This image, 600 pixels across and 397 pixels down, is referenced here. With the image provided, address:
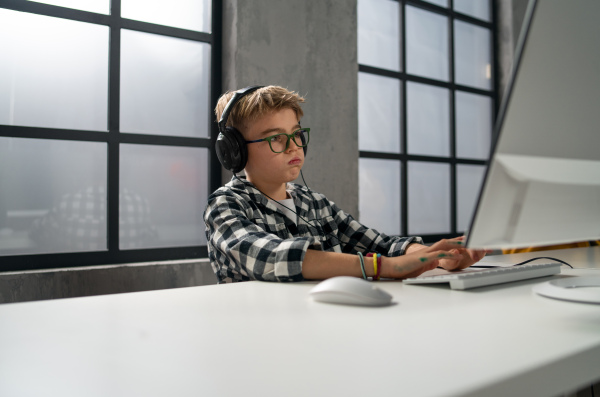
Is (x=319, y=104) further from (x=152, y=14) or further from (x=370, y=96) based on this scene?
(x=152, y=14)

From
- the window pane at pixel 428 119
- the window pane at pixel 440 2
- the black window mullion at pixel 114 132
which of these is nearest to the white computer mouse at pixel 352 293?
the black window mullion at pixel 114 132

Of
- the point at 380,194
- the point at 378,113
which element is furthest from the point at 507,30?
the point at 380,194

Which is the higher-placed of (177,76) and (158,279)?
(177,76)

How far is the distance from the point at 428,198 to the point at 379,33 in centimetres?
126

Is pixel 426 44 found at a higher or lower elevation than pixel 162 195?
higher

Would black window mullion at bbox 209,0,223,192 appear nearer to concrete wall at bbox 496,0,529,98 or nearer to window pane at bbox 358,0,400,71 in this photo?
window pane at bbox 358,0,400,71

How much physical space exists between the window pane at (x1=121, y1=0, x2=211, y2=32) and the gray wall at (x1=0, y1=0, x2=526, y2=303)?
0.13 metres

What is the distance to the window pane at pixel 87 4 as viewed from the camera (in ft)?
6.33

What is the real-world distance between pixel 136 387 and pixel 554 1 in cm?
54

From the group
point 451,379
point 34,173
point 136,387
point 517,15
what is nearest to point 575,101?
point 451,379

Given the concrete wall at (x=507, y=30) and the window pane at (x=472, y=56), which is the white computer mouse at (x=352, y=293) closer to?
the window pane at (x=472, y=56)

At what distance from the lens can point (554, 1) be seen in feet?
1.51

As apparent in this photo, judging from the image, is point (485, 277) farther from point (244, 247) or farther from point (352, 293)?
point (244, 247)

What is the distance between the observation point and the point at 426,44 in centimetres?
342
